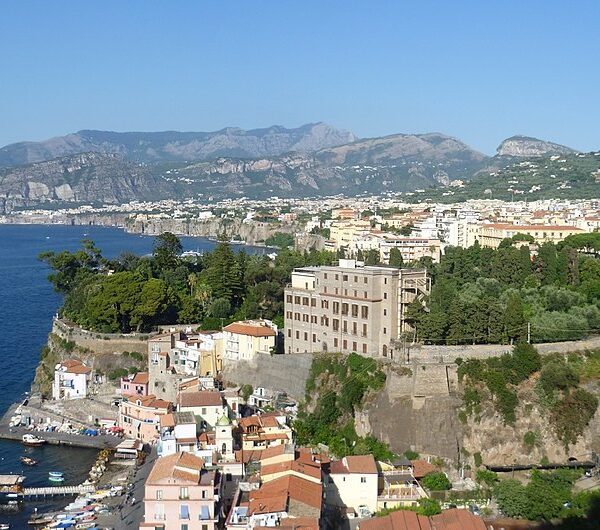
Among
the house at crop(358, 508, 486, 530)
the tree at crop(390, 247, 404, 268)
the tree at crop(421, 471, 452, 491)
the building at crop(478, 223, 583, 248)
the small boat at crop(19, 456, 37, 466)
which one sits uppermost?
the building at crop(478, 223, 583, 248)

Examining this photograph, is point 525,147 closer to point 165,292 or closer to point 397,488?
point 165,292

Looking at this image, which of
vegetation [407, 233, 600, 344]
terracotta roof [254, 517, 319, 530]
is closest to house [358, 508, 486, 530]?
terracotta roof [254, 517, 319, 530]

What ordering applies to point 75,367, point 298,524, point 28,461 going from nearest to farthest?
point 298,524
point 28,461
point 75,367

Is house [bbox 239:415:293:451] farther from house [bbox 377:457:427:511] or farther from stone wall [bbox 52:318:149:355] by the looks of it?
stone wall [bbox 52:318:149:355]

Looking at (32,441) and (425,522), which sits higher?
(425,522)

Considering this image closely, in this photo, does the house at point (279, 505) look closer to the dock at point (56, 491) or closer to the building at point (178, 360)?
the dock at point (56, 491)

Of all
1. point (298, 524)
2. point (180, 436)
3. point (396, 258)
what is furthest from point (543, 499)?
point (396, 258)

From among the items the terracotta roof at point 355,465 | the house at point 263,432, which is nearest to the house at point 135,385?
the house at point 263,432
